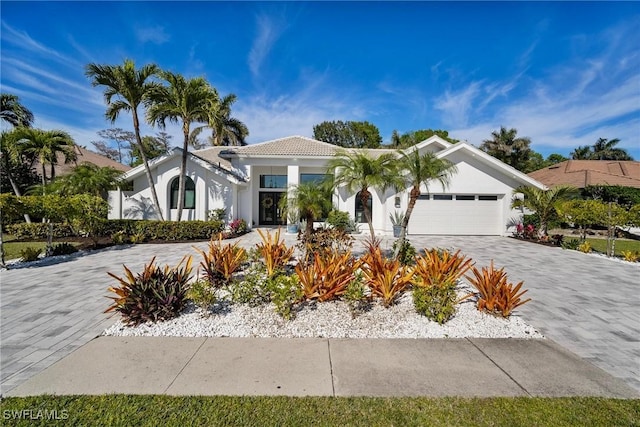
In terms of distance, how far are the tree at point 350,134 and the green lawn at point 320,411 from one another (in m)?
40.9

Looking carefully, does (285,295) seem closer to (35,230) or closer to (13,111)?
(35,230)

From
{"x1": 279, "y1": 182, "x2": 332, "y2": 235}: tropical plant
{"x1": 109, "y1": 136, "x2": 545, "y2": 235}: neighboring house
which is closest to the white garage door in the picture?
{"x1": 109, "y1": 136, "x2": 545, "y2": 235}: neighboring house

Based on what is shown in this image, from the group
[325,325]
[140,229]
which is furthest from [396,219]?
[140,229]

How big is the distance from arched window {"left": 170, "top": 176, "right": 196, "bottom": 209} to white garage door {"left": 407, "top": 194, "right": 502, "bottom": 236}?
1342 cm

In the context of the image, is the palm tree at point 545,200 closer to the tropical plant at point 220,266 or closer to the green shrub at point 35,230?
the tropical plant at point 220,266

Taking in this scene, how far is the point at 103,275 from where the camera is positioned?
8227mm

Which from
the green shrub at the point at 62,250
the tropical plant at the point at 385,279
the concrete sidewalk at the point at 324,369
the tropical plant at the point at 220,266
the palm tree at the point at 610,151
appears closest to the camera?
the concrete sidewalk at the point at 324,369

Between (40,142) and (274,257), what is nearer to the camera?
(274,257)

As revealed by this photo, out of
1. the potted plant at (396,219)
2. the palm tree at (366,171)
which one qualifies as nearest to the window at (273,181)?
the potted plant at (396,219)

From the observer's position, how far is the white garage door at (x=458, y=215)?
17.9m

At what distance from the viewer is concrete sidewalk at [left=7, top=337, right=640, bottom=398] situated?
10.8ft

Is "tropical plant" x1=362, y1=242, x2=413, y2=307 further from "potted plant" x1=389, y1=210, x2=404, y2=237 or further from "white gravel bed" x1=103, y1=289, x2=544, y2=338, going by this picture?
"potted plant" x1=389, y1=210, x2=404, y2=237

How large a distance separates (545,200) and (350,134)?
30.5 metres

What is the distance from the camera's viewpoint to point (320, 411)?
291cm
